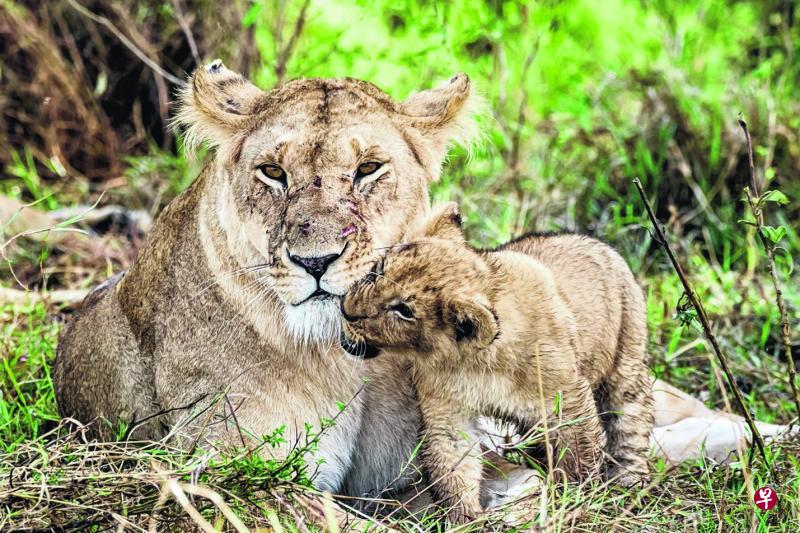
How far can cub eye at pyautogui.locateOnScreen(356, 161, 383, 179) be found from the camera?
4016 mm

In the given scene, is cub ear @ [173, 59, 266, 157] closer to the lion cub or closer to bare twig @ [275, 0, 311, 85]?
the lion cub

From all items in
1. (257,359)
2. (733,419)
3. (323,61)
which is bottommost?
(733,419)

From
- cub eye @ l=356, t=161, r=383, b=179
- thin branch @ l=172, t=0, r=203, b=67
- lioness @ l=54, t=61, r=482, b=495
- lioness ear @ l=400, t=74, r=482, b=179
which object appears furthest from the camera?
thin branch @ l=172, t=0, r=203, b=67

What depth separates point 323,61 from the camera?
7.97 meters

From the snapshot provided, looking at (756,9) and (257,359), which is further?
(756,9)

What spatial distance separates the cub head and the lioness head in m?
0.09

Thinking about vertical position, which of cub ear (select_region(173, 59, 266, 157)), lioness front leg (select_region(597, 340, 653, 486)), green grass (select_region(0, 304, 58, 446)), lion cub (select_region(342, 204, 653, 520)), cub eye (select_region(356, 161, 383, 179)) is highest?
cub ear (select_region(173, 59, 266, 157))

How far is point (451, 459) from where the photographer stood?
4199mm

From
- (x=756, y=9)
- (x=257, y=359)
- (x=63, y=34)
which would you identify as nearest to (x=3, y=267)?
(x=63, y=34)

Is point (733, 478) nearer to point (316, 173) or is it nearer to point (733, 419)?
point (733, 419)

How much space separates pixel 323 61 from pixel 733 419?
4.13 m

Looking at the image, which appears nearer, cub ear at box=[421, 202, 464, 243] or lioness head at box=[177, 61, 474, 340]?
lioness head at box=[177, 61, 474, 340]

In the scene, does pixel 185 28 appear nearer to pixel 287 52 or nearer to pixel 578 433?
pixel 287 52

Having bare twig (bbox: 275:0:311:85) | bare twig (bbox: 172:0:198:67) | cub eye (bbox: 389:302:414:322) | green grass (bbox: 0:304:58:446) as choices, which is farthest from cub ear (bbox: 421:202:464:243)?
bare twig (bbox: 172:0:198:67)
